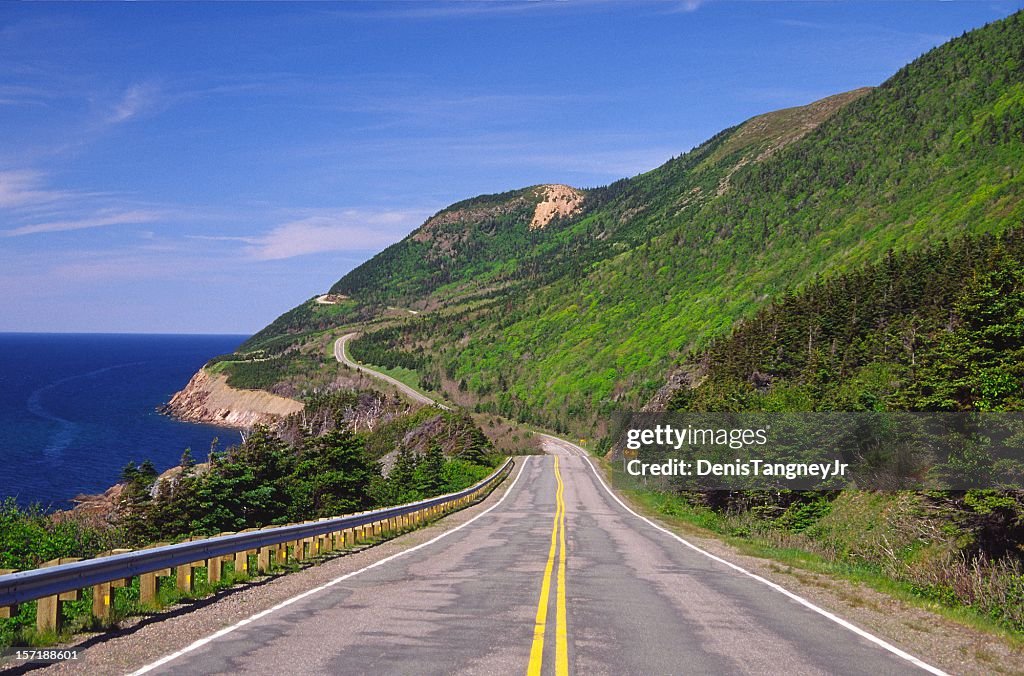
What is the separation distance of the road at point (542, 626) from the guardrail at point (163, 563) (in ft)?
5.43

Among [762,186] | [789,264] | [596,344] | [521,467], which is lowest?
[521,467]

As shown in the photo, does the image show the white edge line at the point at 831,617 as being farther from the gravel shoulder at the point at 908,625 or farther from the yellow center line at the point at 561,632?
the yellow center line at the point at 561,632

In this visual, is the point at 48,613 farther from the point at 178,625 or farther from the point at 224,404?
the point at 224,404

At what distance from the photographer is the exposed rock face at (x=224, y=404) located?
132750 millimetres

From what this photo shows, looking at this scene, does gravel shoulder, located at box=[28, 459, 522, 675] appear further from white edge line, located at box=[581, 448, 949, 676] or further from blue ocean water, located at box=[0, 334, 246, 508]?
blue ocean water, located at box=[0, 334, 246, 508]

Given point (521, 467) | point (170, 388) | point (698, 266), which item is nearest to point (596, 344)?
point (698, 266)

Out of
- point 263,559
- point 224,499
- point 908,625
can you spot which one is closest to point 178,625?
point 263,559

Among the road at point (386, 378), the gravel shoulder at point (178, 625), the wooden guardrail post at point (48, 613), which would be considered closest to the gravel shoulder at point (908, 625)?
the gravel shoulder at point (178, 625)

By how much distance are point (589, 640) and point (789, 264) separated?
117395 millimetres

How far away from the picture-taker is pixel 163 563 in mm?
10922

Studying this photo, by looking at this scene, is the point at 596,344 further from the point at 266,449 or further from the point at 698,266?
the point at 266,449

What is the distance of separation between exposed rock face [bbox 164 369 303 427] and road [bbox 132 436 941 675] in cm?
11289

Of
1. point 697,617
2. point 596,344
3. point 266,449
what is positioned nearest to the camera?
point 697,617

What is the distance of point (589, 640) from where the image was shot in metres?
9.22
